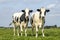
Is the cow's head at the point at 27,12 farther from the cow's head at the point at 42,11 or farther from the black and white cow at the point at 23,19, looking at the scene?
the cow's head at the point at 42,11

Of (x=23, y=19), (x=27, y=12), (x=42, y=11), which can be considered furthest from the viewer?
(x=23, y=19)

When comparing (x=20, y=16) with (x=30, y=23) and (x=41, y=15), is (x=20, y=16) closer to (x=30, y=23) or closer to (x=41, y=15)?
(x=30, y=23)

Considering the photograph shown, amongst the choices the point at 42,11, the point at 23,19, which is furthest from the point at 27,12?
the point at 42,11

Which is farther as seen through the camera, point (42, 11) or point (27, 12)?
point (27, 12)

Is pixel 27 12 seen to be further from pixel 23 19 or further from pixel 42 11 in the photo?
pixel 42 11

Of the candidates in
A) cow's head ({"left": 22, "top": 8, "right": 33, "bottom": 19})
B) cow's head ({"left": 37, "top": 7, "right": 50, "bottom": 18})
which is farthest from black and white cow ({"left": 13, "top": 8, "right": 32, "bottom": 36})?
cow's head ({"left": 37, "top": 7, "right": 50, "bottom": 18})

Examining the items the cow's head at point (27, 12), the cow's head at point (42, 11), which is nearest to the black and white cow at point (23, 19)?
the cow's head at point (27, 12)

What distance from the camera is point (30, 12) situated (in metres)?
32.2

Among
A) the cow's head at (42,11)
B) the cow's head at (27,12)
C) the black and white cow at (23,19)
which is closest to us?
the cow's head at (42,11)

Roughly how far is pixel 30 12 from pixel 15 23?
5.11 metres

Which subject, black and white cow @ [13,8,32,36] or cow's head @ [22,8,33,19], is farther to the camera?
black and white cow @ [13,8,32,36]

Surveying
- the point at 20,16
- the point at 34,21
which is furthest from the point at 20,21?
the point at 34,21

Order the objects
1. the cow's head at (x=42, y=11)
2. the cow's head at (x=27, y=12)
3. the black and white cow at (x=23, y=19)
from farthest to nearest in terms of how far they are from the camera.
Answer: the black and white cow at (x=23, y=19)
the cow's head at (x=27, y=12)
the cow's head at (x=42, y=11)

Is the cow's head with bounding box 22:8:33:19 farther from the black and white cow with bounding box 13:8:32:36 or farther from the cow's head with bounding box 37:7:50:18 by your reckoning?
the cow's head with bounding box 37:7:50:18
